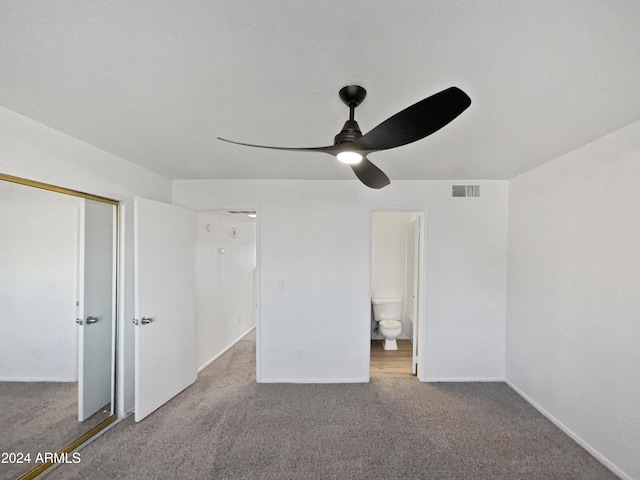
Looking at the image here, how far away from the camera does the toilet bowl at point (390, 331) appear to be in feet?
13.4

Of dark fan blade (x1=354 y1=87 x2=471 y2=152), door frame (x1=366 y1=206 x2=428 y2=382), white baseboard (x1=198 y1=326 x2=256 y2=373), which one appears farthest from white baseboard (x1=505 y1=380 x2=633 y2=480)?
white baseboard (x1=198 y1=326 x2=256 y2=373)

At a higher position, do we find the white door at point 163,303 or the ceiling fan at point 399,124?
the ceiling fan at point 399,124

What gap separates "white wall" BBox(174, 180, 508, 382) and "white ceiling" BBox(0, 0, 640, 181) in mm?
1177

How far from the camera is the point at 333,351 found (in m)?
3.17

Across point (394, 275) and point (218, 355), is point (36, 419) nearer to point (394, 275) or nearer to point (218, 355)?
point (218, 355)

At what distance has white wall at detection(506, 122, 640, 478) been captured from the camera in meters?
1.80

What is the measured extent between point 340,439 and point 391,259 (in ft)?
9.68

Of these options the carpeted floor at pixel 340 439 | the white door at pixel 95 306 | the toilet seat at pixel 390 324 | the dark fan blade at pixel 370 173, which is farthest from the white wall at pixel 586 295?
the white door at pixel 95 306

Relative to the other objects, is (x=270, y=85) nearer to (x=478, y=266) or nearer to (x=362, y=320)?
(x=362, y=320)

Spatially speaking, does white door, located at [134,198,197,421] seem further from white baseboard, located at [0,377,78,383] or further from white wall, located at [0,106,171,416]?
white baseboard, located at [0,377,78,383]

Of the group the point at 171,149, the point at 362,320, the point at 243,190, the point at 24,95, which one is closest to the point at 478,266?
the point at 362,320

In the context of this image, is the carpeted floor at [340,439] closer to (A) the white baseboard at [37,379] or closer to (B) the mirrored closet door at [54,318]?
(B) the mirrored closet door at [54,318]

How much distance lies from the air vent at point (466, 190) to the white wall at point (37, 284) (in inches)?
142

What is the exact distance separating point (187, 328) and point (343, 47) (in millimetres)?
3009
